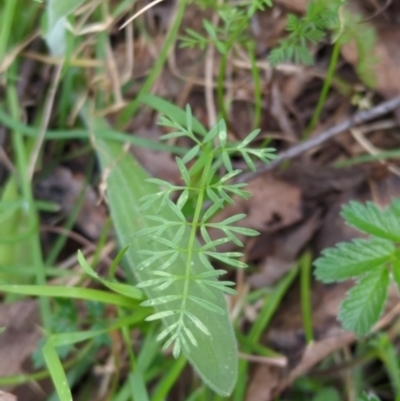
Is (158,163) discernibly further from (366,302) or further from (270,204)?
(366,302)

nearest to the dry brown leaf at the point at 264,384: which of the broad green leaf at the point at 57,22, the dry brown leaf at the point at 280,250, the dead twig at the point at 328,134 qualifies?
the dry brown leaf at the point at 280,250

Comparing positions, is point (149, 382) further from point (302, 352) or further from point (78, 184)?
point (78, 184)

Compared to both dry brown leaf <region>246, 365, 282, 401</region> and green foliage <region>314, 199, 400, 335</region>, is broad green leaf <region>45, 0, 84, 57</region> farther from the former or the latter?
dry brown leaf <region>246, 365, 282, 401</region>

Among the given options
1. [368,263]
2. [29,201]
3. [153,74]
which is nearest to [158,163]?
[153,74]

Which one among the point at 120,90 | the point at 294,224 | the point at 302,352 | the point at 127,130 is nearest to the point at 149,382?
the point at 302,352

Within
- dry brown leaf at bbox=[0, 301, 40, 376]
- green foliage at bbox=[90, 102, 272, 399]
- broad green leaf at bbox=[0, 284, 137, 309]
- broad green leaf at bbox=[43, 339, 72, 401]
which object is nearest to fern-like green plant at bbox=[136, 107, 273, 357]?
green foliage at bbox=[90, 102, 272, 399]
